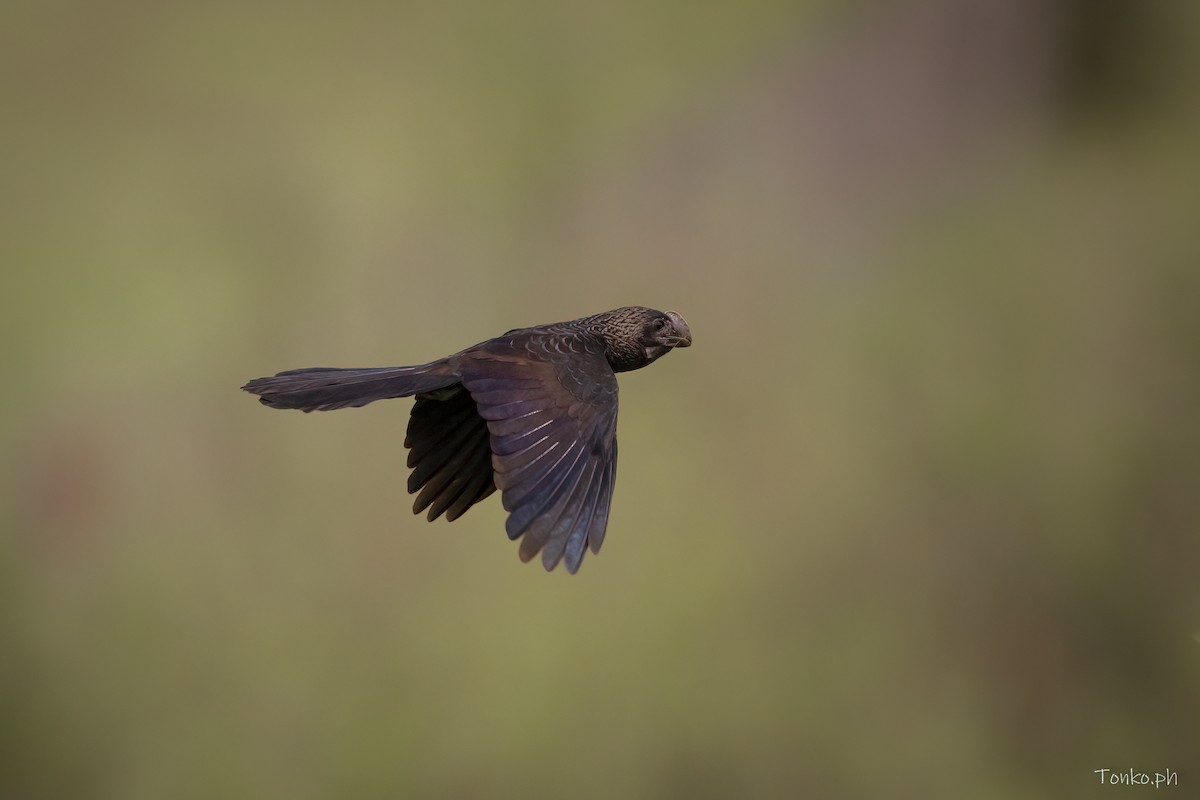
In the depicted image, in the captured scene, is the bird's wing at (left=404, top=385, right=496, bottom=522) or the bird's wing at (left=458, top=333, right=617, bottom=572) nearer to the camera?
the bird's wing at (left=458, top=333, right=617, bottom=572)

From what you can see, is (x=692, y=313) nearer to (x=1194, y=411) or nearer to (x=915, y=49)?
(x=915, y=49)

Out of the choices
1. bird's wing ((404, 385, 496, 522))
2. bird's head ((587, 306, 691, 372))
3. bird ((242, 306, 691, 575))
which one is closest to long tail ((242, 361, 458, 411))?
bird ((242, 306, 691, 575))

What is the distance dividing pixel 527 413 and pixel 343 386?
0.23m

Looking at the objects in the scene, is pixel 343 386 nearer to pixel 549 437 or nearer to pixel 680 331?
pixel 549 437

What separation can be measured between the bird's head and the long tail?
277mm

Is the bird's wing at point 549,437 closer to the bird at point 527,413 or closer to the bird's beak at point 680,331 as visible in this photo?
the bird at point 527,413

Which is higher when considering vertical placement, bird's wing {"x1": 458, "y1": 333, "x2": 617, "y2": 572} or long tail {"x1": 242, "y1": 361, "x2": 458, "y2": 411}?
long tail {"x1": 242, "y1": 361, "x2": 458, "y2": 411}

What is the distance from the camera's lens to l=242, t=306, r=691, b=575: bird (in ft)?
4.00

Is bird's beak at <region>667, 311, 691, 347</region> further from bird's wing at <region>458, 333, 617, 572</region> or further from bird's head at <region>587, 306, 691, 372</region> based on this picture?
bird's wing at <region>458, 333, 617, 572</region>

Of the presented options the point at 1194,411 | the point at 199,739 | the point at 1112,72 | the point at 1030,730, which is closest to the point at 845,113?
the point at 1112,72

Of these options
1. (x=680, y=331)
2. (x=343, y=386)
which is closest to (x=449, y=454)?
(x=343, y=386)

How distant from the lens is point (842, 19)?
283cm

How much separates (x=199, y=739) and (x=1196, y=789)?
2.45m

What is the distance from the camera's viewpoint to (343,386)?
1328 mm
